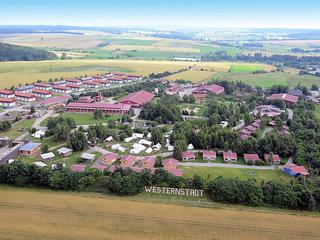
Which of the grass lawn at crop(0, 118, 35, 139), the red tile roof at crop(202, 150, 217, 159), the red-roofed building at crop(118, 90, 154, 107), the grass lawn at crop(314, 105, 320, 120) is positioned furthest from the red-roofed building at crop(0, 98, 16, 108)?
the grass lawn at crop(314, 105, 320, 120)

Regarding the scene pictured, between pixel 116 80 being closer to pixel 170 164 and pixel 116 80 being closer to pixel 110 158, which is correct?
pixel 110 158

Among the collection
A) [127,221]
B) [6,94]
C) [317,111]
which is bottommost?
[317,111]

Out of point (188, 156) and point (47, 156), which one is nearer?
point (47, 156)

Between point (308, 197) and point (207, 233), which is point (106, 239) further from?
point (308, 197)

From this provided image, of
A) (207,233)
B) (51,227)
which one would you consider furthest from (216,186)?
(51,227)

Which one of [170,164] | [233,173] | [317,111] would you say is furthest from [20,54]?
[233,173]

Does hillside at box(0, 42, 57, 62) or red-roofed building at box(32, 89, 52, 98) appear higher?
hillside at box(0, 42, 57, 62)

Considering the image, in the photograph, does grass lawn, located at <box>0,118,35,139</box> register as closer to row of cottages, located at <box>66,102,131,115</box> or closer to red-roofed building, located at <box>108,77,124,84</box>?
row of cottages, located at <box>66,102,131,115</box>
